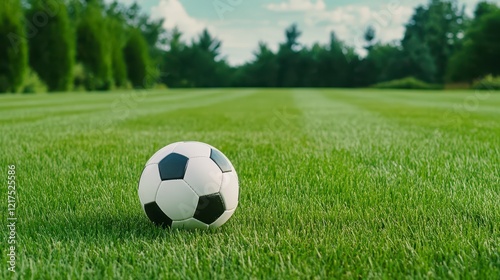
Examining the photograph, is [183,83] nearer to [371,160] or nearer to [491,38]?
[491,38]

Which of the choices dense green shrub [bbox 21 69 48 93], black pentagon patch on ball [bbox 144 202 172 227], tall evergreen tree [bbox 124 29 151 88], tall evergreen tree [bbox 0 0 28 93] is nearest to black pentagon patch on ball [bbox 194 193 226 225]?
black pentagon patch on ball [bbox 144 202 172 227]

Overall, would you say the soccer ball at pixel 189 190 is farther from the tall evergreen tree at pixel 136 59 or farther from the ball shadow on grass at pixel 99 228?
the tall evergreen tree at pixel 136 59

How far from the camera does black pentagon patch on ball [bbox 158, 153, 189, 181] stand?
2.30 metres

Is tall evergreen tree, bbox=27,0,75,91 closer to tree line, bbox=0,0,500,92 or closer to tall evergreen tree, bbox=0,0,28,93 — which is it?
tall evergreen tree, bbox=0,0,28,93

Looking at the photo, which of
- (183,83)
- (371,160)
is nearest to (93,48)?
(183,83)

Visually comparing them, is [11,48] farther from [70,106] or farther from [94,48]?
[70,106]

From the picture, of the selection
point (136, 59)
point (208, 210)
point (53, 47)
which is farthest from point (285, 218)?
point (136, 59)

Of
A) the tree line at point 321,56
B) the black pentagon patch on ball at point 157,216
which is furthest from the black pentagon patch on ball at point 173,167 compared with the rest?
the tree line at point 321,56

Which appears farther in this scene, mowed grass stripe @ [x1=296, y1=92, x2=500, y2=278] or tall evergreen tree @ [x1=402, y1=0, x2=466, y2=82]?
tall evergreen tree @ [x1=402, y1=0, x2=466, y2=82]

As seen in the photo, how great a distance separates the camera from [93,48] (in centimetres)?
3278

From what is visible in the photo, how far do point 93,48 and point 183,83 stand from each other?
26.2m

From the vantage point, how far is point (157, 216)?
2.24 metres

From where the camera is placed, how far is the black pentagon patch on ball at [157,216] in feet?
7.29

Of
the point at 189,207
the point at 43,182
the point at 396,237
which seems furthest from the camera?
A: the point at 43,182
